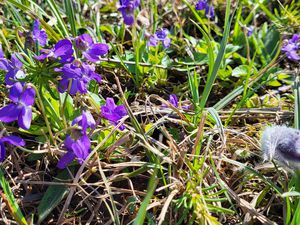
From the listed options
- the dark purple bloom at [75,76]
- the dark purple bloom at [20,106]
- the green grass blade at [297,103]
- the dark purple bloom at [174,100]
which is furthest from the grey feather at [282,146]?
the dark purple bloom at [20,106]

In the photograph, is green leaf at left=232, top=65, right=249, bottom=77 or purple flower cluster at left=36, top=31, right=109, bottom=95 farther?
green leaf at left=232, top=65, right=249, bottom=77

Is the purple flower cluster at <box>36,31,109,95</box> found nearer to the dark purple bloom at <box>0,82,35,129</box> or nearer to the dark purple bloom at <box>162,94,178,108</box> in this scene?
the dark purple bloom at <box>0,82,35,129</box>

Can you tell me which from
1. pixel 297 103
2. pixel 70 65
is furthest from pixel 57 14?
pixel 297 103

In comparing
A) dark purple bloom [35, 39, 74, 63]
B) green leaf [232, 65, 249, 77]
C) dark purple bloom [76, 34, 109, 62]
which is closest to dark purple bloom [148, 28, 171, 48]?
green leaf [232, 65, 249, 77]

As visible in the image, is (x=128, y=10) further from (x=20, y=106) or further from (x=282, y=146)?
(x=282, y=146)

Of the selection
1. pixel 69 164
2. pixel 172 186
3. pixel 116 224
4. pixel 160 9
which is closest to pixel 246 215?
pixel 172 186

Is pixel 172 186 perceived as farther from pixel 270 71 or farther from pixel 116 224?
pixel 270 71
